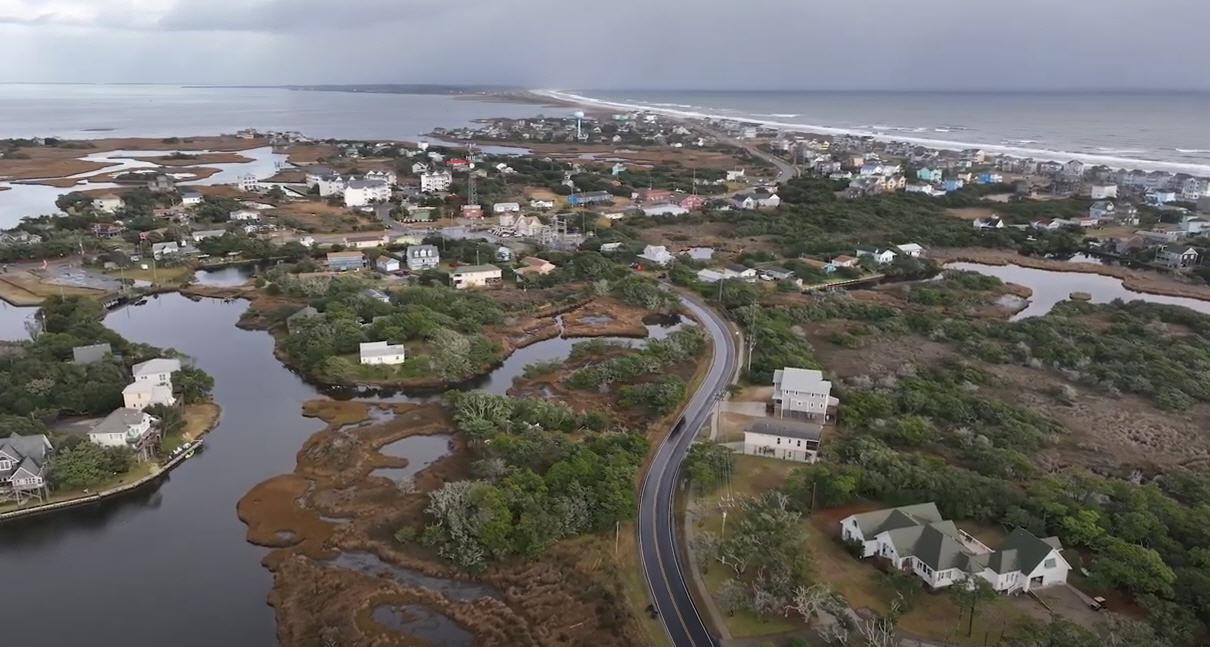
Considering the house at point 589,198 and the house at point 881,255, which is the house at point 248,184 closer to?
the house at point 589,198

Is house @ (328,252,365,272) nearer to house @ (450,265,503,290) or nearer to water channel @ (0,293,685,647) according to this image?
house @ (450,265,503,290)

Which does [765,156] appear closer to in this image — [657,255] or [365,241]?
[657,255]

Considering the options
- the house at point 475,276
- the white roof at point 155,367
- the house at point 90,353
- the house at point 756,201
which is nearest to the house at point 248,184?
the house at point 475,276

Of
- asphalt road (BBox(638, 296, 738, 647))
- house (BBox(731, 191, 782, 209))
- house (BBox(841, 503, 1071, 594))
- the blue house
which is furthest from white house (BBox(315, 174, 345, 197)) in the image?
house (BBox(841, 503, 1071, 594))

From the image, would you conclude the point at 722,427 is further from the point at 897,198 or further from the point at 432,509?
the point at 897,198

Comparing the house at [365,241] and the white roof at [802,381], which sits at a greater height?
the house at [365,241]

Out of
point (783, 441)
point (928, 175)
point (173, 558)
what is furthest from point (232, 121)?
point (783, 441)
